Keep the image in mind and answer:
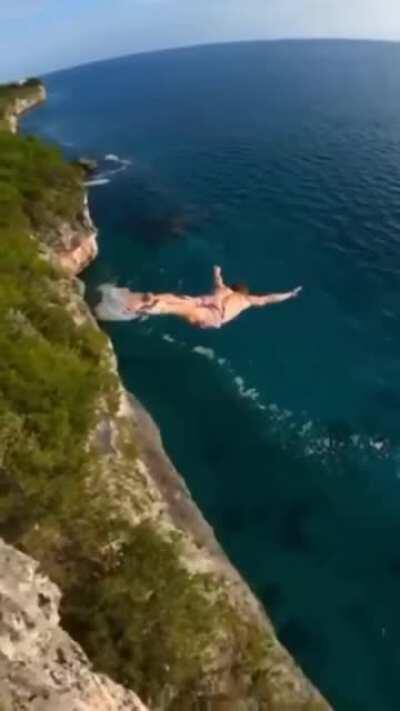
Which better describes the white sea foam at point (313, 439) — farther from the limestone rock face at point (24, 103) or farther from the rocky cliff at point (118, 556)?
the limestone rock face at point (24, 103)

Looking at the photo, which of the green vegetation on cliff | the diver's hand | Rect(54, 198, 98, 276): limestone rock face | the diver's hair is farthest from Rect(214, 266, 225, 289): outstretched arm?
the green vegetation on cliff

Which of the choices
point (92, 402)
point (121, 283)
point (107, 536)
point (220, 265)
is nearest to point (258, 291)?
point (220, 265)

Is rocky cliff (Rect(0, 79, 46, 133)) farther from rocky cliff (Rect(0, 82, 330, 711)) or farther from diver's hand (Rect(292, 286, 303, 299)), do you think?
rocky cliff (Rect(0, 82, 330, 711))

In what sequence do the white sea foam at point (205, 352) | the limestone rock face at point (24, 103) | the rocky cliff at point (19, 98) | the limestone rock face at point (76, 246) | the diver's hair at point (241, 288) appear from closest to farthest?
the white sea foam at point (205, 352) < the diver's hair at point (241, 288) < the limestone rock face at point (76, 246) < the rocky cliff at point (19, 98) < the limestone rock face at point (24, 103)

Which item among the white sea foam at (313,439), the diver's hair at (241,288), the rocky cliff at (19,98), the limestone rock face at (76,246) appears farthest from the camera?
the rocky cliff at (19,98)

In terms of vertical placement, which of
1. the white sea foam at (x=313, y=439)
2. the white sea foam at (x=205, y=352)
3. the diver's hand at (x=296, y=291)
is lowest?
the white sea foam at (x=313, y=439)

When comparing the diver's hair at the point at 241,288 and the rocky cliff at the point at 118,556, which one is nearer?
the rocky cliff at the point at 118,556

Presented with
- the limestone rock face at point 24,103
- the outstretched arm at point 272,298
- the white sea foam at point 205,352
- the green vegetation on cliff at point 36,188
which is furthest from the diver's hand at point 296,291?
the limestone rock face at point 24,103
